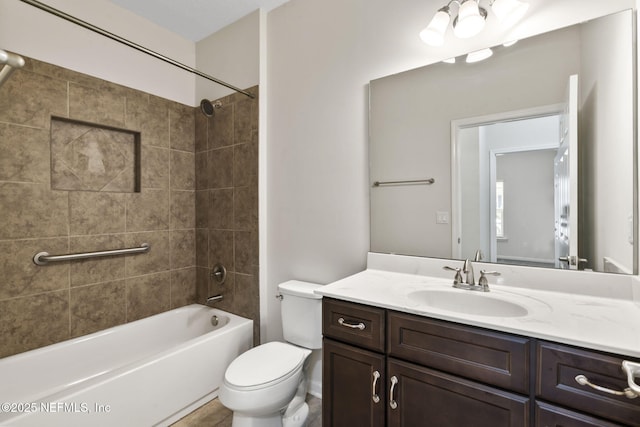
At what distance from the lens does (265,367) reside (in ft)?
5.03

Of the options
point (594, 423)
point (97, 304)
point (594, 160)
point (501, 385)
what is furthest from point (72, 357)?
point (594, 160)

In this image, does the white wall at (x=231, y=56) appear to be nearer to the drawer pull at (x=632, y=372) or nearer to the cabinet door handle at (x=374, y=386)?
the cabinet door handle at (x=374, y=386)

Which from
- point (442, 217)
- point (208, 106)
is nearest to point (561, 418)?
point (442, 217)

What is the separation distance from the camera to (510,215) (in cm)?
136

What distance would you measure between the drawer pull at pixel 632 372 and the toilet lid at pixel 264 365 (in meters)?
1.27

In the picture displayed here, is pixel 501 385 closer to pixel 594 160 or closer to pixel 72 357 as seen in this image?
pixel 594 160

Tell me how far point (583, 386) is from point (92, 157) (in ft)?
8.89

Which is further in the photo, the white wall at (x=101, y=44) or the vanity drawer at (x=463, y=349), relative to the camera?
the white wall at (x=101, y=44)

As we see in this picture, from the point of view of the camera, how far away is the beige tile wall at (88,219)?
167 centimetres

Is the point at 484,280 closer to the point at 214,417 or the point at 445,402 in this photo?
the point at 445,402

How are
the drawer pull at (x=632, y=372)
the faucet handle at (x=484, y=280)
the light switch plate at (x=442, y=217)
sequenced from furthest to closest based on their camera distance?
1. the light switch plate at (x=442, y=217)
2. the faucet handle at (x=484, y=280)
3. the drawer pull at (x=632, y=372)

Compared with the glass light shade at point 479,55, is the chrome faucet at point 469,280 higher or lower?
lower

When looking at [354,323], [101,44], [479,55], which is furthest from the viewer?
[101,44]

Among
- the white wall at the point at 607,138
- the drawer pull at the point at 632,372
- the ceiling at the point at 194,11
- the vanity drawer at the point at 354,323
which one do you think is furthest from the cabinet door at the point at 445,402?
the ceiling at the point at 194,11
